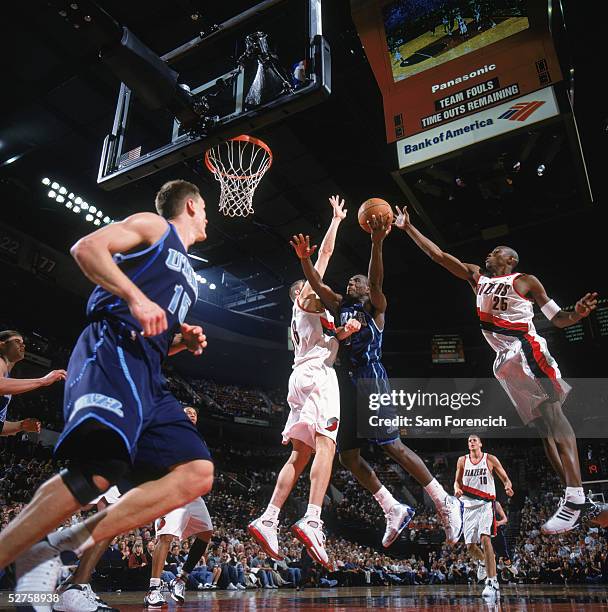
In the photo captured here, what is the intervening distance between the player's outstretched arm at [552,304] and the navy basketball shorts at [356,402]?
1.62 metres

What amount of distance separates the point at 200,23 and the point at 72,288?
12064 millimetres

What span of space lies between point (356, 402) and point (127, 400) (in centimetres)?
304

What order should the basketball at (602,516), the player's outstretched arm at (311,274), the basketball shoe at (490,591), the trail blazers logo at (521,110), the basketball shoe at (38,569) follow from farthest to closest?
the basketball shoe at (490,591)
the trail blazers logo at (521,110)
the player's outstretched arm at (311,274)
the basketball at (602,516)
the basketball shoe at (38,569)

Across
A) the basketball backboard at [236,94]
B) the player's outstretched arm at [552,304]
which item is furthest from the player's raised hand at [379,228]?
the player's outstretched arm at [552,304]

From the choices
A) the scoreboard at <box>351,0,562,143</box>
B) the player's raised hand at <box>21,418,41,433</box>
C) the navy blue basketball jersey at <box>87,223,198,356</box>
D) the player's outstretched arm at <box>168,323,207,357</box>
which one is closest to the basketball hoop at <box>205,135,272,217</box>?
the scoreboard at <box>351,0,562,143</box>

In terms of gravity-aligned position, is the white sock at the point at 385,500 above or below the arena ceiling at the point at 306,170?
below

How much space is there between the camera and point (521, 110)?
5109mm

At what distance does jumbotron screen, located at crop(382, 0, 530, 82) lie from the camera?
A: 558cm

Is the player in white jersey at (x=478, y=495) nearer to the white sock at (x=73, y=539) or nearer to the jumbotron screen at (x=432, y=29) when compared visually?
the jumbotron screen at (x=432, y=29)

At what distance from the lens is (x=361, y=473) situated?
187 inches

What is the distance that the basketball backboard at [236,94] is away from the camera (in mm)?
5102

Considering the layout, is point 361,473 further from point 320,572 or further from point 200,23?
point 320,572

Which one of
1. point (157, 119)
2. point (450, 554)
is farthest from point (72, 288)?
point (450, 554)

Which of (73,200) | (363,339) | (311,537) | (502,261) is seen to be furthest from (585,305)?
(73,200)
